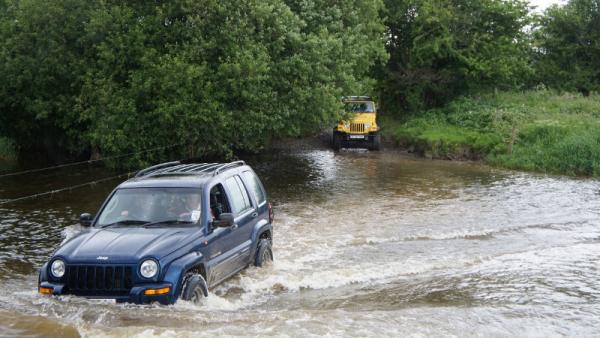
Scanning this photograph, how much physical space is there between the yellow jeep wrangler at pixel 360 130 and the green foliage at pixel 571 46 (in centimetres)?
1201

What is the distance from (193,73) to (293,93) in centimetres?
334

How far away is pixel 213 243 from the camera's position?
9.53 meters

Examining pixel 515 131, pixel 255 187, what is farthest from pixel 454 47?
pixel 255 187

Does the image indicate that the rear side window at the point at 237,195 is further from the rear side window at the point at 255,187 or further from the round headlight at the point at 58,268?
the round headlight at the point at 58,268

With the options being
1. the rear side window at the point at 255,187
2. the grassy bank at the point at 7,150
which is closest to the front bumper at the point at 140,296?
the rear side window at the point at 255,187

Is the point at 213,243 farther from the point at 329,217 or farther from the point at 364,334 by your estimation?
the point at 329,217

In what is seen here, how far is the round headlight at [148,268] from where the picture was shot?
27.5 ft

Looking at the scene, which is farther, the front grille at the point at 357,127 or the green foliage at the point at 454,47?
the green foliage at the point at 454,47

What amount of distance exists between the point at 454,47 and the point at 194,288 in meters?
28.5

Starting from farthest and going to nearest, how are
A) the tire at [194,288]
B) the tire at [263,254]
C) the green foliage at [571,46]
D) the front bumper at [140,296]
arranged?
the green foliage at [571,46]
the tire at [263,254]
the tire at [194,288]
the front bumper at [140,296]

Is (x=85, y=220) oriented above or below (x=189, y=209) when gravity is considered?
below

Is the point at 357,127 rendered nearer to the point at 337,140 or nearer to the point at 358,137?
the point at 358,137

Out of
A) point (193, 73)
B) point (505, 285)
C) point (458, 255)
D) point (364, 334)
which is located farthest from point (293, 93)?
point (364, 334)

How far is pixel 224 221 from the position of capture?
9516 millimetres
